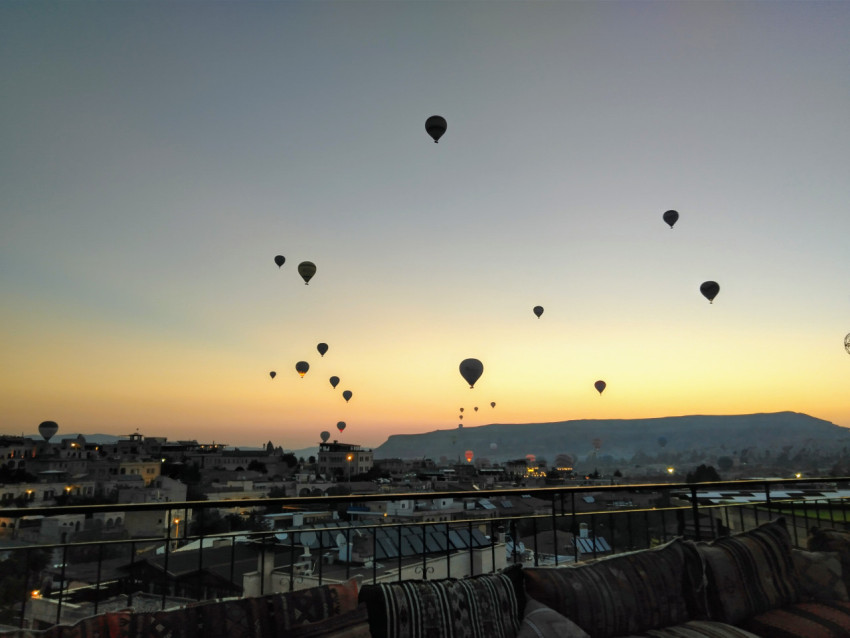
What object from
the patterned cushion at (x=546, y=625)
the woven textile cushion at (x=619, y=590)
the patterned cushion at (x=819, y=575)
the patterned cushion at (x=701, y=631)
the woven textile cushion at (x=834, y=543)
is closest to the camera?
the patterned cushion at (x=546, y=625)

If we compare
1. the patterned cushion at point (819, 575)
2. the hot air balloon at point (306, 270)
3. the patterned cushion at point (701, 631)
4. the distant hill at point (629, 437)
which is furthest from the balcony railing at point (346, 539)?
the distant hill at point (629, 437)

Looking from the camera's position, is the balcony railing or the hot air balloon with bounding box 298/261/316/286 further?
the hot air balloon with bounding box 298/261/316/286

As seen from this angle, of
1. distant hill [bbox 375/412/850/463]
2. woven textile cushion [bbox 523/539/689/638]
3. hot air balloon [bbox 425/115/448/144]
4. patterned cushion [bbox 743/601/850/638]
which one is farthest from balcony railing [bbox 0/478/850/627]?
distant hill [bbox 375/412/850/463]

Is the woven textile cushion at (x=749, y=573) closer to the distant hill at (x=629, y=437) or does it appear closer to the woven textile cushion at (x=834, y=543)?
the woven textile cushion at (x=834, y=543)

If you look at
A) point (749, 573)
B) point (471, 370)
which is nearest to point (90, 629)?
point (749, 573)

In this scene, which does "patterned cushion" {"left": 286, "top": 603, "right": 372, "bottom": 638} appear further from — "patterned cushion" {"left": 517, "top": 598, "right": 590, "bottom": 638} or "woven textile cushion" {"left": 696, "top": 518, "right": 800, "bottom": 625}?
"woven textile cushion" {"left": 696, "top": 518, "right": 800, "bottom": 625}

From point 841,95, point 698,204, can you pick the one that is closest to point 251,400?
point 698,204
